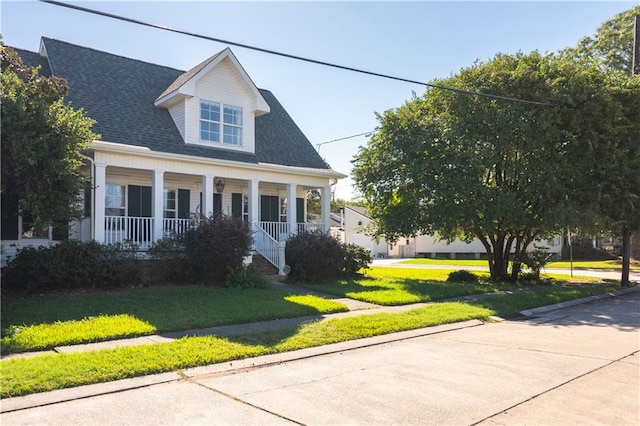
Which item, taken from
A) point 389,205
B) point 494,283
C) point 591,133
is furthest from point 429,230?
point 591,133

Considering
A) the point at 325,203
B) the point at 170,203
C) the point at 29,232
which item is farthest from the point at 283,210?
the point at 29,232

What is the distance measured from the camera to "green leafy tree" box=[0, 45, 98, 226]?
31.2 feet

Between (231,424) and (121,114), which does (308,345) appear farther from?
(121,114)

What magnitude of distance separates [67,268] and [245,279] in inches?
179

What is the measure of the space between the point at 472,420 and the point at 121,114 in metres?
15.2

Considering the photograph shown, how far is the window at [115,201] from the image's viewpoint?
1655 cm

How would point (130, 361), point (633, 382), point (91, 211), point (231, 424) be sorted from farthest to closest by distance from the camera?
point (91, 211) → point (130, 361) → point (633, 382) → point (231, 424)

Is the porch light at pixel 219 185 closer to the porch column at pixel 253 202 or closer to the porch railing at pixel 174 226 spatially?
the porch column at pixel 253 202

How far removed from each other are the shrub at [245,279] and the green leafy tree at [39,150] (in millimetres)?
4521

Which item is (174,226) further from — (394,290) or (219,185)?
(394,290)

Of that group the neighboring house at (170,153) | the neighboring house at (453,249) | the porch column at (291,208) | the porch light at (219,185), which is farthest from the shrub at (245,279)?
the neighboring house at (453,249)

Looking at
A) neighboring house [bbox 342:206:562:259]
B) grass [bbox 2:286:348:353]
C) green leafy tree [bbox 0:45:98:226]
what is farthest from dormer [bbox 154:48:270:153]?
neighboring house [bbox 342:206:562:259]

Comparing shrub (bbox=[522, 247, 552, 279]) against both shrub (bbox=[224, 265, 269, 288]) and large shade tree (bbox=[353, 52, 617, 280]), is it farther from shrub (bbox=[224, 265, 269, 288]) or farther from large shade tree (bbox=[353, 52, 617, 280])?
shrub (bbox=[224, 265, 269, 288])

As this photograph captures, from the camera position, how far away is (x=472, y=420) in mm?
4707
